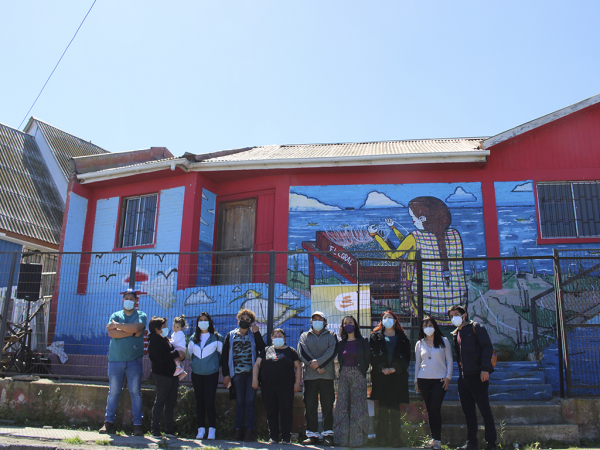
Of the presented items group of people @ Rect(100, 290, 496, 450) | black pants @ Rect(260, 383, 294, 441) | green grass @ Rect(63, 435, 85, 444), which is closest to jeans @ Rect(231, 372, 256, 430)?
group of people @ Rect(100, 290, 496, 450)

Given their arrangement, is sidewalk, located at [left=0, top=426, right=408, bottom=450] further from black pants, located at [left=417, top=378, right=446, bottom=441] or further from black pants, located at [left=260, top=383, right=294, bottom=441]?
black pants, located at [left=417, top=378, right=446, bottom=441]

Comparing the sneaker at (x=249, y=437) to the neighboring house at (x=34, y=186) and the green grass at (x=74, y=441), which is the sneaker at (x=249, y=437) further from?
the neighboring house at (x=34, y=186)

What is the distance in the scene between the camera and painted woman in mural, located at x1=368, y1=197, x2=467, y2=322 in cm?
928

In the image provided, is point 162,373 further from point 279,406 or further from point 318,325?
point 318,325

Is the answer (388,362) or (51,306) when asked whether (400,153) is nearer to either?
(388,362)

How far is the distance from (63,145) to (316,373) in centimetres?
1660

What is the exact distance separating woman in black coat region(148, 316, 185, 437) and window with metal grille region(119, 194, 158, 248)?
16.9 ft

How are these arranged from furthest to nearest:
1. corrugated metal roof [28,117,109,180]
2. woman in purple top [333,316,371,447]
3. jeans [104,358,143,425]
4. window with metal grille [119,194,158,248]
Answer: corrugated metal roof [28,117,109,180], window with metal grille [119,194,158,248], jeans [104,358,143,425], woman in purple top [333,316,371,447]

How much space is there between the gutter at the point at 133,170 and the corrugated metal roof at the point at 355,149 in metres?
0.52

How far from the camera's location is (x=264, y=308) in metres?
7.31

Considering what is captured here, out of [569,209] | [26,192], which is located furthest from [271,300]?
[26,192]

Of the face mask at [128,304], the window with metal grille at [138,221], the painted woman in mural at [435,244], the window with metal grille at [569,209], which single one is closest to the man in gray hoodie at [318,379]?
the face mask at [128,304]

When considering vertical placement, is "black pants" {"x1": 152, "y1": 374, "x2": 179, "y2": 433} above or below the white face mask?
below

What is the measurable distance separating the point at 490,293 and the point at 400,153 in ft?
10.6
